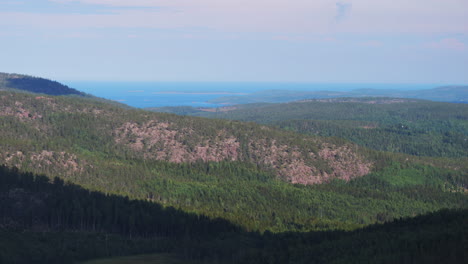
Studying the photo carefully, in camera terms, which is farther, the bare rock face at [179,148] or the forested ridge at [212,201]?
the bare rock face at [179,148]

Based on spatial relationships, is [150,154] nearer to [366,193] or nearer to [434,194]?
[366,193]

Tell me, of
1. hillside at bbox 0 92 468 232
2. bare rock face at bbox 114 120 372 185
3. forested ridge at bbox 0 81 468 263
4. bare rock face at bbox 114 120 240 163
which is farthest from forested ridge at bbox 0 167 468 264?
bare rock face at bbox 114 120 372 185

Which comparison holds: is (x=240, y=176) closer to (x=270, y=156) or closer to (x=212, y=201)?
(x=270, y=156)

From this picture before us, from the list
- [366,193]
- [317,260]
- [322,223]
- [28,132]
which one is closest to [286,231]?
[322,223]

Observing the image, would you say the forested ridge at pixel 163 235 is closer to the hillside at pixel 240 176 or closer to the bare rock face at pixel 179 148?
the hillside at pixel 240 176

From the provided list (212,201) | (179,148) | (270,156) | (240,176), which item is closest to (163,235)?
(212,201)

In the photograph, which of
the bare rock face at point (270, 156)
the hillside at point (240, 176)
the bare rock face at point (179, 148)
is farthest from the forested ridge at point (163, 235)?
the bare rock face at point (270, 156)

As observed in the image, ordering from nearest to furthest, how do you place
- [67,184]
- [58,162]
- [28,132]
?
[67,184] → [58,162] → [28,132]
